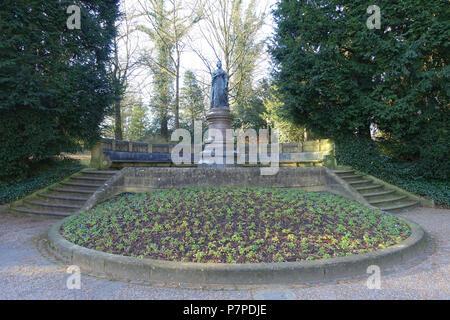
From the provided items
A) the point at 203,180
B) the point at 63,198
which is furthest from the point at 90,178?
the point at 203,180

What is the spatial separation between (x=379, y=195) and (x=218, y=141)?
607 cm

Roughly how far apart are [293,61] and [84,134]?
907cm

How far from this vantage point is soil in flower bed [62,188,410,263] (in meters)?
4.03

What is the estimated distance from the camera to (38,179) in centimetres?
959

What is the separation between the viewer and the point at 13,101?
27.5 ft

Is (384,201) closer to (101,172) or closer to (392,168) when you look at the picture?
(392,168)

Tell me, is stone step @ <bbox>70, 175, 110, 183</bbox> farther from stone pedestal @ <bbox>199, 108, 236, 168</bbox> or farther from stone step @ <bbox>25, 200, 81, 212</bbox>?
stone pedestal @ <bbox>199, 108, 236, 168</bbox>

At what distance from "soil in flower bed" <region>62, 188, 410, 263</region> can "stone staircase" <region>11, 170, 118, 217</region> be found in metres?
2.41

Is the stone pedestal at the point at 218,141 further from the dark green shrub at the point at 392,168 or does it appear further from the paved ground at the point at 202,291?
the paved ground at the point at 202,291

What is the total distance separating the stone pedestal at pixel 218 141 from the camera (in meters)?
10.3

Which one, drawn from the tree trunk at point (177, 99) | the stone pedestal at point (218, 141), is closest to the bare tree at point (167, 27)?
the tree trunk at point (177, 99)
